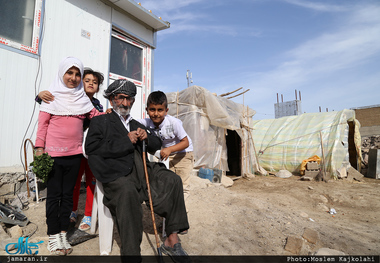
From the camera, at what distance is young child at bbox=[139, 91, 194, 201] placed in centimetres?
270

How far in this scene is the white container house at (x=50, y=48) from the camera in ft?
11.8

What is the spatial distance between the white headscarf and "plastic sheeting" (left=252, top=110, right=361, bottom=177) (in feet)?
34.3

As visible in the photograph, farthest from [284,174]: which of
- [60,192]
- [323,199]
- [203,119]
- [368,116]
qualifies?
[368,116]

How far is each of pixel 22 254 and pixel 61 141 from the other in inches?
41.3

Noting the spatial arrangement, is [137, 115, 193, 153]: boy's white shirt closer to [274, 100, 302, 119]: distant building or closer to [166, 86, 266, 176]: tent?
[166, 86, 266, 176]: tent

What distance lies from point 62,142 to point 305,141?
37.6 ft

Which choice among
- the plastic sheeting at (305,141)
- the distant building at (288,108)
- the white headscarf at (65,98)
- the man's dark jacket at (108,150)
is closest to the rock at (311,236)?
the man's dark jacket at (108,150)

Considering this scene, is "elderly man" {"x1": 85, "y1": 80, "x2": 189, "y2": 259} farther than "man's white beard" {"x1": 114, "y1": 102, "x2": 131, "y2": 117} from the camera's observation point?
No

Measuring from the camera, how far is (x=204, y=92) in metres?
8.02

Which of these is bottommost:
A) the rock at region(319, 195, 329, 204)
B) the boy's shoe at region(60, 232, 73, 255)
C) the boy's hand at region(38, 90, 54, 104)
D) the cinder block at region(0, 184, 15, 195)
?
the rock at region(319, 195, 329, 204)

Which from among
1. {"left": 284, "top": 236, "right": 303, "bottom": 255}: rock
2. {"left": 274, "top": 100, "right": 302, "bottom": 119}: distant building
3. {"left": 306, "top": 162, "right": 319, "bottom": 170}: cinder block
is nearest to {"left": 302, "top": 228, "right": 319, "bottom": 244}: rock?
{"left": 284, "top": 236, "right": 303, "bottom": 255}: rock

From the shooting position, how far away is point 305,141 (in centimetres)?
1127

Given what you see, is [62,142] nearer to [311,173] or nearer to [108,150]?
[108,150]

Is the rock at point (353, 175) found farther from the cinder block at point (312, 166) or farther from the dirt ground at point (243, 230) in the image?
the dirt ground at point (243, 230)
